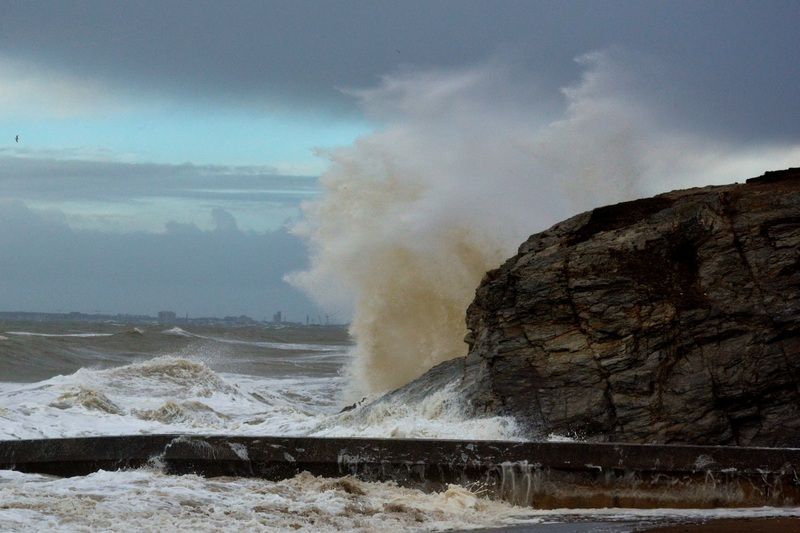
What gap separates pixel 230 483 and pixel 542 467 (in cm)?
205

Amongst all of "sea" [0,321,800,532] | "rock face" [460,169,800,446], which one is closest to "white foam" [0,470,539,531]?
"sea" [0,321,800,532]

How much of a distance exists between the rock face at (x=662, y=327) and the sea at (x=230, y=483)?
591 mm

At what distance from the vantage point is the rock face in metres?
8.75

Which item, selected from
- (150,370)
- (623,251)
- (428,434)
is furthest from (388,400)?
(150,370)

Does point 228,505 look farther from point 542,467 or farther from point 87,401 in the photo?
point 87,401

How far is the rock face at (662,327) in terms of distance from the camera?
8.75 metres

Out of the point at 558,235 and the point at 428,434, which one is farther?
the point at 558,235

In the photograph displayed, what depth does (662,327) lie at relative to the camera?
912cm

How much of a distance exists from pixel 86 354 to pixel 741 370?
84.8 feet

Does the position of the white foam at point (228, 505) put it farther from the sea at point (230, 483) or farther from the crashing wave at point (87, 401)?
the crashing wave at point (87, 401)

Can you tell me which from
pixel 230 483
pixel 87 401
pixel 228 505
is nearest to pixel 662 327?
pixel 230 483

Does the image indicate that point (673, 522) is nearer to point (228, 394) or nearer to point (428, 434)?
point (428, 434)

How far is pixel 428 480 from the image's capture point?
7395 millimetres

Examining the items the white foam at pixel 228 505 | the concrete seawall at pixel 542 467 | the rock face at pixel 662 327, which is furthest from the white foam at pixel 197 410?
the white foam at pixel 228 505
